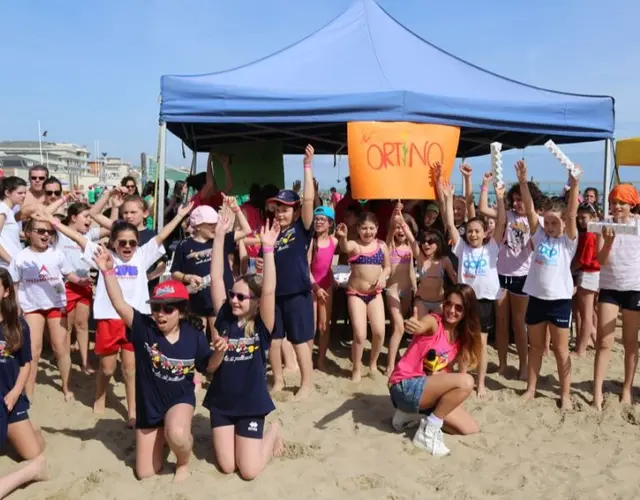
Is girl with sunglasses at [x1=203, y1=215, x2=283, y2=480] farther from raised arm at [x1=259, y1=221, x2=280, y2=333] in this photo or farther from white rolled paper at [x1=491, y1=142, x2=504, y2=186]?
white rolled paper at [x1=491, y1=142, x2=504, y2=186]

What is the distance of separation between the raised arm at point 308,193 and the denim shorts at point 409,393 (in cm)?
137

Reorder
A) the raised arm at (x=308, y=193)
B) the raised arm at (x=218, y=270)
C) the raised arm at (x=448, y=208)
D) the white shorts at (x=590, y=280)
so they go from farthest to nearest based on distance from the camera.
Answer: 1. the white shorts at (x=590, y=280)
2. the raised arm at (x=448, y=208)
3. the raised arm at (x=308, y=193)
4. the raised arm at (x=218, y=270)

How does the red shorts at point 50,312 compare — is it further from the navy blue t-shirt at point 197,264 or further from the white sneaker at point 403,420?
the white sneaker at point 403,420

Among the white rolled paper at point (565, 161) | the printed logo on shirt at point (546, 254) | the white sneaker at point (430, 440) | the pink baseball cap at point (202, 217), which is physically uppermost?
the white rolled paper at point (565, 161)

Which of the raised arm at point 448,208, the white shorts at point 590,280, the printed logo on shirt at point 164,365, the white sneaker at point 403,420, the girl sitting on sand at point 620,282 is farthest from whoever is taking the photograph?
the white shorts at point 590,280

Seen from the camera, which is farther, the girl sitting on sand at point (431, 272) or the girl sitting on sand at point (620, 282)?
the girl sitting on sand at point (431, 272)

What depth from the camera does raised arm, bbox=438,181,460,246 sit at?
4.30m

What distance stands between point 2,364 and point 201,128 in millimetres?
4482

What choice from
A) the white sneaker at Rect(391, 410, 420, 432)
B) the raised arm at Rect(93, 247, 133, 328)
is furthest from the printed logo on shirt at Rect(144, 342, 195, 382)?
the white sneaker at Rect(391, 410, 420, 432)

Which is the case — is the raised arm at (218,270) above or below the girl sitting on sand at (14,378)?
above

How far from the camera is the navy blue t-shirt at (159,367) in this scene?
2957mm

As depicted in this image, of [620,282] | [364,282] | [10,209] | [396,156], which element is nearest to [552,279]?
[620,282]

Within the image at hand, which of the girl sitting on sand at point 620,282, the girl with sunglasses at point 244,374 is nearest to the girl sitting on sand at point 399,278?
the girl sitting on sand at point 620,282

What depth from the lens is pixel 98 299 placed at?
12.0 ft
